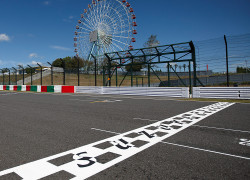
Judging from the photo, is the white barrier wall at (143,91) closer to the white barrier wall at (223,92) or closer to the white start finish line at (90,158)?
the white barrier wall at (223,92)

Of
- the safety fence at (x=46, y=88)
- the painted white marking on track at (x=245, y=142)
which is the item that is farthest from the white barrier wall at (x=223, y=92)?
the safety fence at (x=46, y=88)

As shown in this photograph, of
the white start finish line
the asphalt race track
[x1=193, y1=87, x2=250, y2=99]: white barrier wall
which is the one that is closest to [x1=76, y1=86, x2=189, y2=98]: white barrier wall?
[x1=193, y1=87, x2=250, y2=99]: white barrier wall

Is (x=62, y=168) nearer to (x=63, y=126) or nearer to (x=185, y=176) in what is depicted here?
(x=185, y=176)

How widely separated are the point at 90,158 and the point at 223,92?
41.3 feet

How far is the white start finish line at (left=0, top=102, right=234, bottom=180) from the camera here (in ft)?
8.87

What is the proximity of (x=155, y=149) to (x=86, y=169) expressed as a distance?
1.39m

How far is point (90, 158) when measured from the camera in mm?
3205

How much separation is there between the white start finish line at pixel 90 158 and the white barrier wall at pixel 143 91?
10971mm

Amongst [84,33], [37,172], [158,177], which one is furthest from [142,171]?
[84,33]

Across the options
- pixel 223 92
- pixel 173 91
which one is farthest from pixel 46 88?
pixel 223 92

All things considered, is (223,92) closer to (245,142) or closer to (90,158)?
(245,142)

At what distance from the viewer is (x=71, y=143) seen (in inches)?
158

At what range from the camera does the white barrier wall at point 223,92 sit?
12.6 metres

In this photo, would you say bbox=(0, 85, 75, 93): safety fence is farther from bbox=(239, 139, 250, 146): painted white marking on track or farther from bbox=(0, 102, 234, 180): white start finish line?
bbox=(239, 139, 250, 146): painted white marking on track
